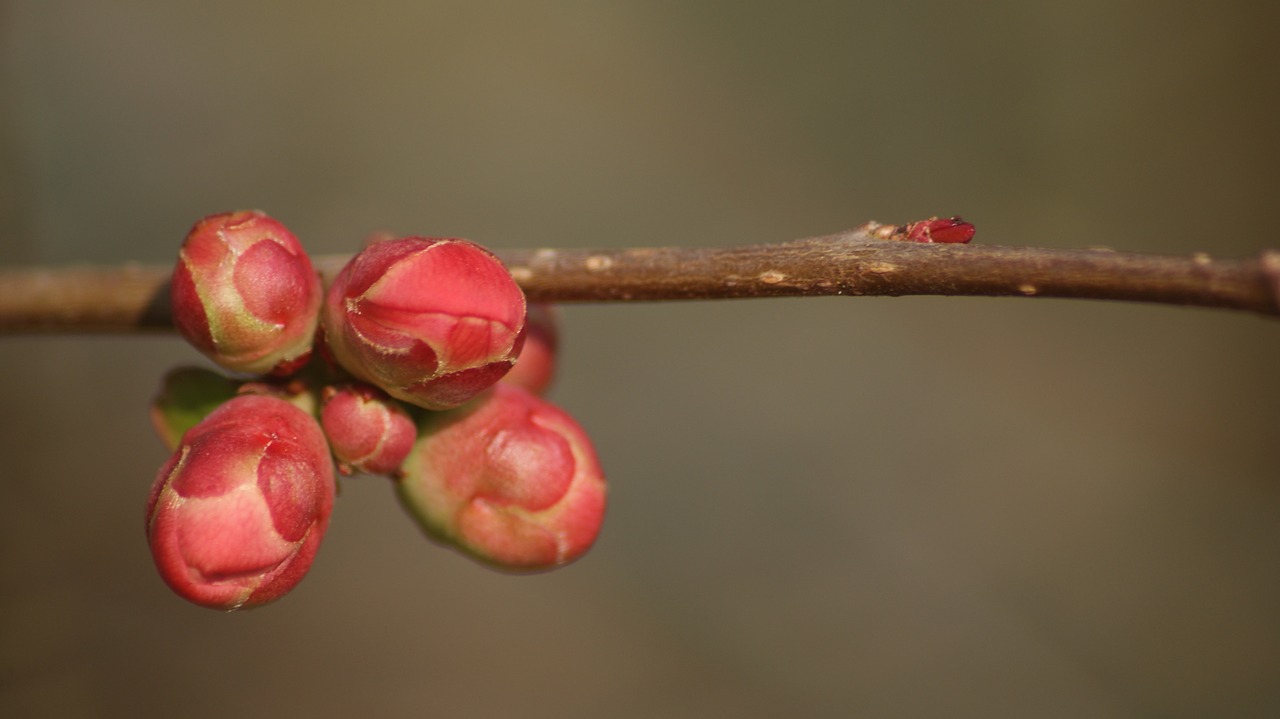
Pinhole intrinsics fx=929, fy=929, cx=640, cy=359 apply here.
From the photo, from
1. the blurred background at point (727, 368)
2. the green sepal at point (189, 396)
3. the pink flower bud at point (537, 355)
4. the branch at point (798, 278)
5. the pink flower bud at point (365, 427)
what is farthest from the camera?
the blurred background at point (727, 368)

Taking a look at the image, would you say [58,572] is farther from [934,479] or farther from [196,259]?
[934,479]

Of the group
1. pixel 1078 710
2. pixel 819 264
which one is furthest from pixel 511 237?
pixel 819 264

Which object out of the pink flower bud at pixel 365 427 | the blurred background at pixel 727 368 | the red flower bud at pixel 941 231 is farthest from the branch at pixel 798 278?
the blurred background at pixel 727 368

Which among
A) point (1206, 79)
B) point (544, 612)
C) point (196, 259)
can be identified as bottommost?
point (544, 612)

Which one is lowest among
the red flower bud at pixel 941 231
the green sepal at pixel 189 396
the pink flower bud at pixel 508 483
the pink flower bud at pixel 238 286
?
the pink flower bud at pixel 508 483

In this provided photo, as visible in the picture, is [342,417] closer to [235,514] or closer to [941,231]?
[235,514]

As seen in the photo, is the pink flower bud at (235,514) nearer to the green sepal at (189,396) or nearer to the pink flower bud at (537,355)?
the green sepal at (189,396)

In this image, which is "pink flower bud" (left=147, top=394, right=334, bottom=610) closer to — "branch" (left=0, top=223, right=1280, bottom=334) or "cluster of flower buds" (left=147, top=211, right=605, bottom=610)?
"cluster of flower buds" (left=147, top=211, right=605, bottom=610)

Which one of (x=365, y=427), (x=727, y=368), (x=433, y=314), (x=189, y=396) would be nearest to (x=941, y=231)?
(x=433, y=314)
